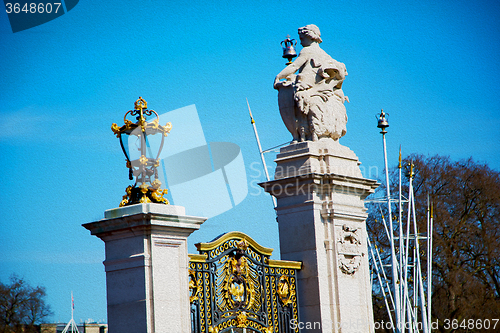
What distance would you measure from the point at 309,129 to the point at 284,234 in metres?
1.67

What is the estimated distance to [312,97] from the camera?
11.8 meters

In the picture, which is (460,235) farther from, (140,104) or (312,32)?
(140,104)

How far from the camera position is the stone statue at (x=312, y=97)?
11.7 m

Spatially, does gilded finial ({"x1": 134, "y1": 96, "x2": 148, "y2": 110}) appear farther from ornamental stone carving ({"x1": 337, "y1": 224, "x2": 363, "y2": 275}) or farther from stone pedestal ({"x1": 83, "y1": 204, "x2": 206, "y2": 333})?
ornamental stone carving ({"x1": 337, "y1": 224, "x2": 363, "y2": 275})

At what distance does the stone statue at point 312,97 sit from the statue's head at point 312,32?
0.88 ft

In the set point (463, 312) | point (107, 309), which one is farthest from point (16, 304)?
point (107, 309)

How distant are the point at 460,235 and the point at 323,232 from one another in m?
20.7

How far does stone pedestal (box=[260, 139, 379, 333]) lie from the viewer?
37.3ft

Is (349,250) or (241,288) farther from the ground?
(349,250)

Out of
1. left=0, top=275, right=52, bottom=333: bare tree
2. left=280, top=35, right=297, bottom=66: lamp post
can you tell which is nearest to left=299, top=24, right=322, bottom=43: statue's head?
left=280, top=35, right=297, bottom=66: lamp post

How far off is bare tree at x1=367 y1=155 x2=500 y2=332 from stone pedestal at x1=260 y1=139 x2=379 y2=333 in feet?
60.3

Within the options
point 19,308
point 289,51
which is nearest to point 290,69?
point 289,51

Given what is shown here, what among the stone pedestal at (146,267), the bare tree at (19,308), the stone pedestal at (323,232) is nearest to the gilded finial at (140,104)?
the stone pedestal at (146,267)

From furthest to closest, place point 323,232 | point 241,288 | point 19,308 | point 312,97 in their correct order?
1. point 19,308
2. point 312,97
3. point 323,232
4. point 241,288
